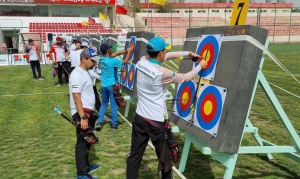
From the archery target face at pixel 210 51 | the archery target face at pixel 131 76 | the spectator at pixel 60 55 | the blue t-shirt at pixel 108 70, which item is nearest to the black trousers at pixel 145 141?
the archery target face at pixel 210 51

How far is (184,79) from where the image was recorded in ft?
11.8

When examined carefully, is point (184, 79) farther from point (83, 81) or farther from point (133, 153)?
point (83, 81)

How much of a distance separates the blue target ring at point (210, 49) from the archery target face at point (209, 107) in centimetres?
19

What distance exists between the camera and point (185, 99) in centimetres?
450

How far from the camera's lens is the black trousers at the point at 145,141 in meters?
3.66

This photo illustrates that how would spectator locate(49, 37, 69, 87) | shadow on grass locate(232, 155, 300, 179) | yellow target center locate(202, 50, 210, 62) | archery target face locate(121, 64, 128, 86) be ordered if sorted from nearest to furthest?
yellow target center locate(202, 50, 210, 62) < shadow on grass locate(232, 155, 300, 179) < archery target face locate(121, 64, 128, 86) < spectator locate(49, 37, 69, 87)

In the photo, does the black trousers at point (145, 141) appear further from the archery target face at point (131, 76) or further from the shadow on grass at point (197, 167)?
the archery target face at point (131, 76)

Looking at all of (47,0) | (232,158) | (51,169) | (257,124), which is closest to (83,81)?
(51,169)

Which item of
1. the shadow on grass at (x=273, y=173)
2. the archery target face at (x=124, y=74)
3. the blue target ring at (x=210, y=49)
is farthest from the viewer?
the archery target face at (x=124, y=74)

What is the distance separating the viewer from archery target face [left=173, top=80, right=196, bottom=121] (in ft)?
14.3

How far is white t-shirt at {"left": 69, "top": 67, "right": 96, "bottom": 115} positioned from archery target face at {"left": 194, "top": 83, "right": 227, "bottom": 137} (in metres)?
1.55

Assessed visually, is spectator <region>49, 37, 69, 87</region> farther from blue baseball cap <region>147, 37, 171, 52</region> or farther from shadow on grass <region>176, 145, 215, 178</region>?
blue baseball cap <region>147, 37, 171, 52</region>

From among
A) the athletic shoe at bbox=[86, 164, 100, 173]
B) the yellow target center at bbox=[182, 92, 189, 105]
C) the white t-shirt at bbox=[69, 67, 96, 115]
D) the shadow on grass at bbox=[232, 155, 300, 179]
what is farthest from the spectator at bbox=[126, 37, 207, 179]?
the shadow on grass at bbox=[232, 155, 300, 179]

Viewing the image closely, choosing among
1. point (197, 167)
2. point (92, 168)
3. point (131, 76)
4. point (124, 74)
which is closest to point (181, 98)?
point (197, 167)
